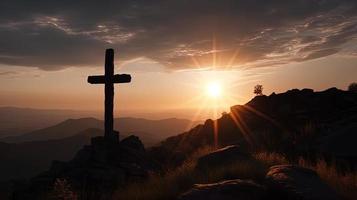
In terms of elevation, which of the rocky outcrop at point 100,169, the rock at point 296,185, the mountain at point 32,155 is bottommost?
the mountain at point 32,155

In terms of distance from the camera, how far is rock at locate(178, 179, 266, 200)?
7.64 meters

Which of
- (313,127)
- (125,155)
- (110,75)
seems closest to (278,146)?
(313,127)

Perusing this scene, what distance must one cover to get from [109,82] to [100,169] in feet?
15.1

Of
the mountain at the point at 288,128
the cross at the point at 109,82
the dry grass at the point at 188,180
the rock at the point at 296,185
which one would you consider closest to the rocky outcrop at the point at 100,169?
the cross at the point at 109,82

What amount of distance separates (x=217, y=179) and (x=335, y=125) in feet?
35.5

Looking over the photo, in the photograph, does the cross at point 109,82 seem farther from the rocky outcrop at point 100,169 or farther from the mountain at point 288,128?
the mountain at point 288,128

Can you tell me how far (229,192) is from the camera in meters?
7.71

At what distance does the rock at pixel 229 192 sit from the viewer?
25.1ft

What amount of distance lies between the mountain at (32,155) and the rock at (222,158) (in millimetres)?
108984

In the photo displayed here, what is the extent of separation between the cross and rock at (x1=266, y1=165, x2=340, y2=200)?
10392mm

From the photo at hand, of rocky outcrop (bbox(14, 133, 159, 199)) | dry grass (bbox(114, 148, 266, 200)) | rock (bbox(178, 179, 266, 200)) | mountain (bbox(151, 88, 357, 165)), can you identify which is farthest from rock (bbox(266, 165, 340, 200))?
mountain (bbox(151, 88, 357, 165))

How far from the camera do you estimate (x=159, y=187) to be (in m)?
9.62

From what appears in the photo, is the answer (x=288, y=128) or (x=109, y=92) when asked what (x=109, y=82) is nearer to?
(x=109, y=92)

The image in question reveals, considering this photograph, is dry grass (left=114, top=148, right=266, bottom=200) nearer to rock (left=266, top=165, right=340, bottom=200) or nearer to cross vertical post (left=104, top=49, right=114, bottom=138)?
rock (left=266, top=165, right=340, bottom=200)
